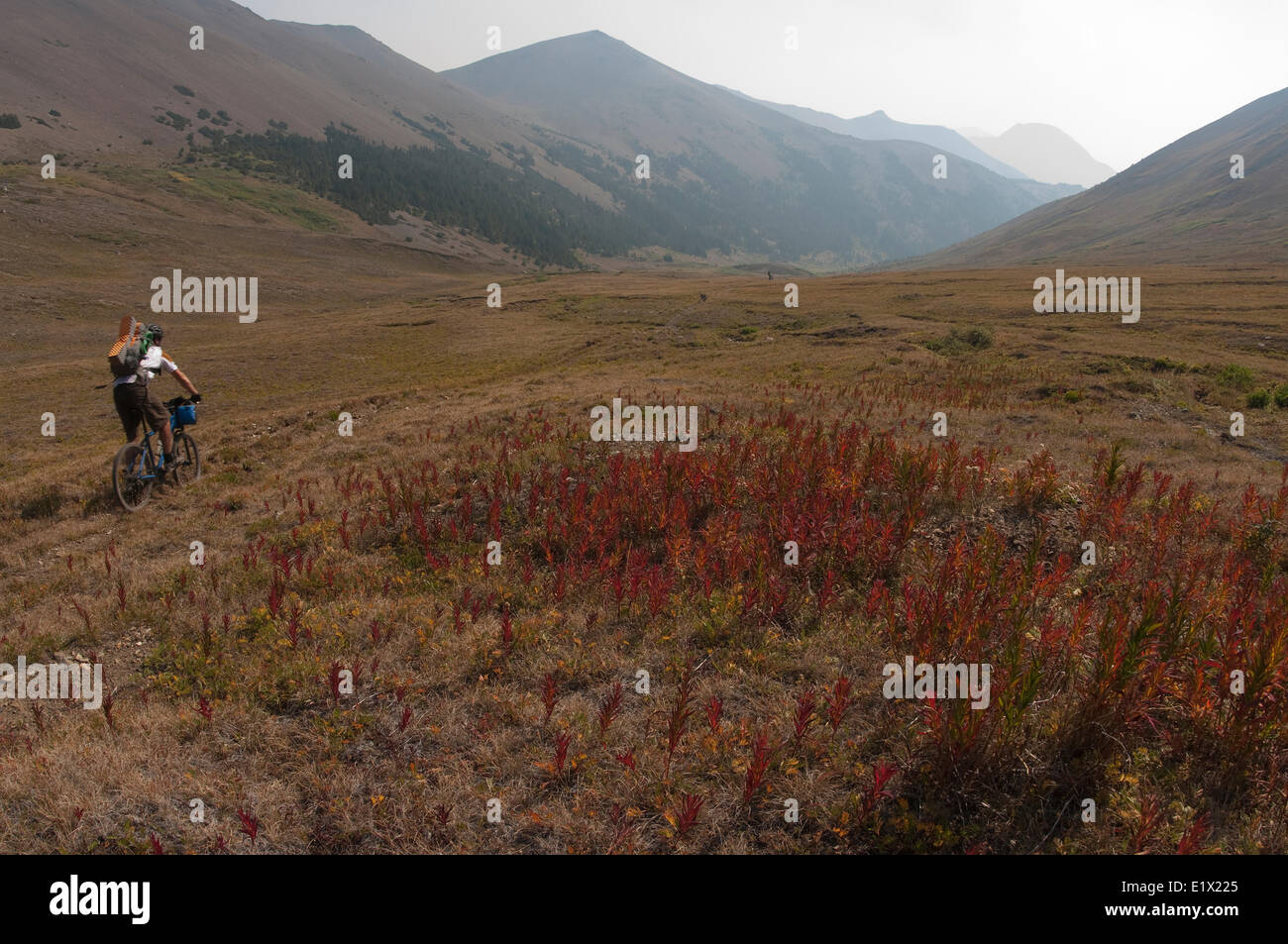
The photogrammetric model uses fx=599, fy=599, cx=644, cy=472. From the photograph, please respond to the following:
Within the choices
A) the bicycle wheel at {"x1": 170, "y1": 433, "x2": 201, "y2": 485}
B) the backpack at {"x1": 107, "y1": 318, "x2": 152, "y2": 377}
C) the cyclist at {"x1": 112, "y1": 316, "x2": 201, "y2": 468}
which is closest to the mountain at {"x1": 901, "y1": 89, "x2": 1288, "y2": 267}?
the bicycle wheel at {"x1": 170, "y1": 433, "x2": 201, "y2": 485}

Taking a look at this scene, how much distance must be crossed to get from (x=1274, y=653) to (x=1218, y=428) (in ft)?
49.9

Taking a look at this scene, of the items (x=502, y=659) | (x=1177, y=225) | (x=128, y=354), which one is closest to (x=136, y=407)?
(x=128, y=354)

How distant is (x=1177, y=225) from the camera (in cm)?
14162

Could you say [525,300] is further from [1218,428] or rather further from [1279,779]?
[1279,779]

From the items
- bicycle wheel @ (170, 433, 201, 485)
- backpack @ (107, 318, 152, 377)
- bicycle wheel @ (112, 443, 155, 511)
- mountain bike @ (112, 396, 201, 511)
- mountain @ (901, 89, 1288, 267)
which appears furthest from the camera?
mountain @ (901, 89, 1288, 267)

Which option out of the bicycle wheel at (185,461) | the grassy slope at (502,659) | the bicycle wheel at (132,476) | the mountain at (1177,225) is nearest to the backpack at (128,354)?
the bicycle wheel at (132,476)

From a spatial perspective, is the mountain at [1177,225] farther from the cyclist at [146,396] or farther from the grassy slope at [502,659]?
the cyclist at [146,396]

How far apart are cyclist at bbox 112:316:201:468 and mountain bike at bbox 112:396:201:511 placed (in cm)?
21

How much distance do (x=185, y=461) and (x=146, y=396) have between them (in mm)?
2073

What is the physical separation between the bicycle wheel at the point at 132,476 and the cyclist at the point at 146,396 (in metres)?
0.27

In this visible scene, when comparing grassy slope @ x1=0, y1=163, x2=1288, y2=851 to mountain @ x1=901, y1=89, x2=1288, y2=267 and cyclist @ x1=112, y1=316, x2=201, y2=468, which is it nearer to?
cyclist @ x1=112, y1=316, x2=201, y2=468

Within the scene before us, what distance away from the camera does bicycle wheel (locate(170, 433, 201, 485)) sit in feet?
38.4

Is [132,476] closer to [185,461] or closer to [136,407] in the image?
[136,407]
